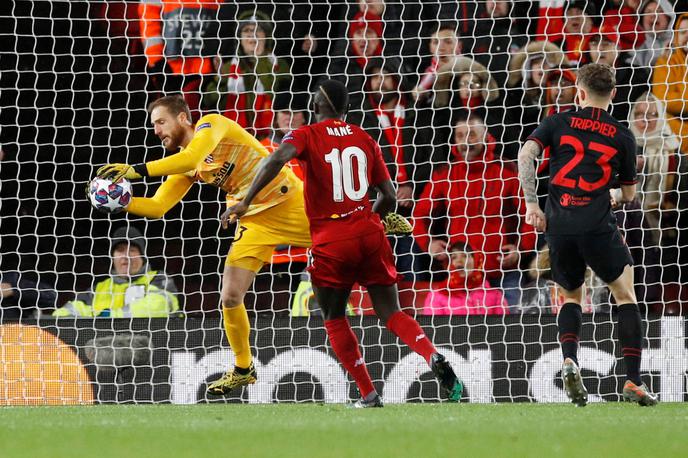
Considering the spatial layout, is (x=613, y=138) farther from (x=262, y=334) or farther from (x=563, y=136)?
(x=262, y=334)

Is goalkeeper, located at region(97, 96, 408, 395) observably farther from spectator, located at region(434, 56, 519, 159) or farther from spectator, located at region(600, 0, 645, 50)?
spectator, located at region(600, 0, 645, 50)

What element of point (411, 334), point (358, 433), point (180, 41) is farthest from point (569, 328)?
point (180, 41)

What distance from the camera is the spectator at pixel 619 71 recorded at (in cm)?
884

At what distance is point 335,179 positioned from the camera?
542cm

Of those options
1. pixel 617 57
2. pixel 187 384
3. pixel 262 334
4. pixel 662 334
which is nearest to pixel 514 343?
pixel 662 334

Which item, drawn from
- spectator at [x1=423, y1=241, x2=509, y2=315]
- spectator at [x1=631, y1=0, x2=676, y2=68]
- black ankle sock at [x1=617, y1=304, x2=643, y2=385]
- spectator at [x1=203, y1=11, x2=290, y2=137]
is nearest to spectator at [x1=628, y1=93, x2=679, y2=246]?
spectator at [x1=631, y1=0, x2=676, y2=68]

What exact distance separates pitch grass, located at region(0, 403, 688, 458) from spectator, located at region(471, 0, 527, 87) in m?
4.16

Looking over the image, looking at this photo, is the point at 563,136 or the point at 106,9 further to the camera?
the point at 106,9

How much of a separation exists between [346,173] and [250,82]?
3808mm

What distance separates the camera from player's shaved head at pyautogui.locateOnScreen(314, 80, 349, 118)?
548 centimetres

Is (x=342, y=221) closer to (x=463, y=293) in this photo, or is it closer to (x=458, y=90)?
(x=463, y=293)

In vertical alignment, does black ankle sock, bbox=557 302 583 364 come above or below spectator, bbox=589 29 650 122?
below

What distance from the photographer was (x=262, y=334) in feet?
23.3

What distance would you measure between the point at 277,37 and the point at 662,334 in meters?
4.19
